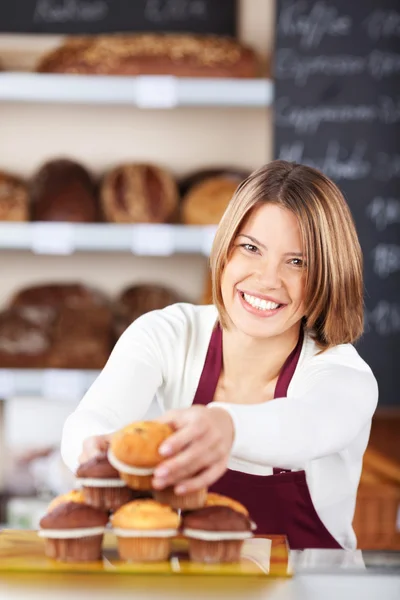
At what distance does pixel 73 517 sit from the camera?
1.04 m

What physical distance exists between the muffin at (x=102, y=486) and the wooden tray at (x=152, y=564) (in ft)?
0.19

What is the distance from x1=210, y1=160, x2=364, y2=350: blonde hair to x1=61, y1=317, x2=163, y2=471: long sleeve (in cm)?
17

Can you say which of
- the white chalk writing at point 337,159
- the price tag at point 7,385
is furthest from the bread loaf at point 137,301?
the white chalk writing at point 337,159

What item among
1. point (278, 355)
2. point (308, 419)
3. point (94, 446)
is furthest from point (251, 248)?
point (94, 446)

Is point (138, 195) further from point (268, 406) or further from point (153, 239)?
point (268, 406)

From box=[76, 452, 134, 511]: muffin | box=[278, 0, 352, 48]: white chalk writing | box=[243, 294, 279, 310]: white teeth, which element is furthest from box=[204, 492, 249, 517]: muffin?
Result: box=[278, 0, 352, 48]: white chalk writing

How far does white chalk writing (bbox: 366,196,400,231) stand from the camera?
10.1ft

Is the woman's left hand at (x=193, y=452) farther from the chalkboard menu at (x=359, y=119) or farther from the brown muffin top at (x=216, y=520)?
the chalkboard menu at (x=359, y=119)

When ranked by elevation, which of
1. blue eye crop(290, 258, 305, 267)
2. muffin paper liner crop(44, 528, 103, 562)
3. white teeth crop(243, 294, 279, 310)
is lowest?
muffin paper liner crop(44, 528, 103, 562)

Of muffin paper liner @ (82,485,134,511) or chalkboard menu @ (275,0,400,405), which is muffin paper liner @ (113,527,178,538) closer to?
muffin paper liner @ (82,485,134,511)

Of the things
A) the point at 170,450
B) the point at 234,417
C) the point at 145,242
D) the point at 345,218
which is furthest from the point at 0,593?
the point at 145,242

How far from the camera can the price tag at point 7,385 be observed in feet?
9.68

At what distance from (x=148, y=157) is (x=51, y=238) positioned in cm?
59

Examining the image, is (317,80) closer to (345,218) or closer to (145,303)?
(145,303)
